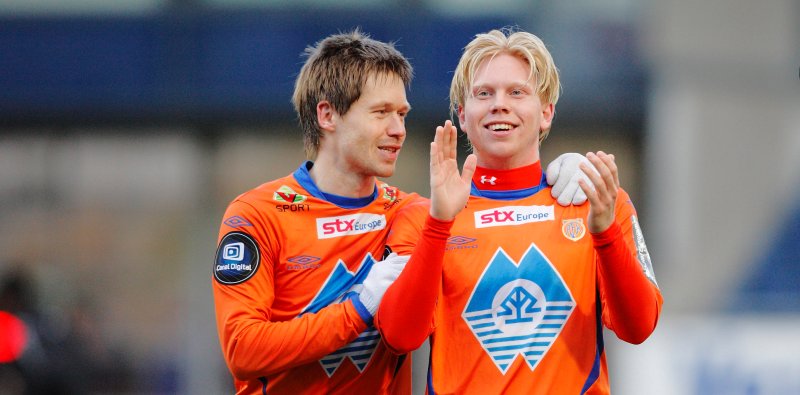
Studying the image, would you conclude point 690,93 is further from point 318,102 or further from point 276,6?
point 318,102

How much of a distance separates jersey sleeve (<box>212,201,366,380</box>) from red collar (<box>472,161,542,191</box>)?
62 centimetres

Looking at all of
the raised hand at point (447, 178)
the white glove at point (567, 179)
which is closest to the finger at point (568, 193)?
the white glove at point (567, 179)

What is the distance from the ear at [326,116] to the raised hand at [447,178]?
0.74 meters

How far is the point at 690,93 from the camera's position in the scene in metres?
10.6

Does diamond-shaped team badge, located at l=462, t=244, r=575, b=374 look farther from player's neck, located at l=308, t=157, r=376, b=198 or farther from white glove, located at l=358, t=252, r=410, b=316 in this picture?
player's neck, located at l=308, t=157, r=376, b=198

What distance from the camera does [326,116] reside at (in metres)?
4.25

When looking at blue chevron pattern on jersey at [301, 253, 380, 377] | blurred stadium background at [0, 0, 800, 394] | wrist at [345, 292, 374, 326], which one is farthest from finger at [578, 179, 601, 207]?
blurred stadium background at [0, 0, 800, 394]

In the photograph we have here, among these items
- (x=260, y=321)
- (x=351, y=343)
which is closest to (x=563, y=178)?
(x=351, y=343)

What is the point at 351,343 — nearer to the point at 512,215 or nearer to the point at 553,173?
the point at 512,215

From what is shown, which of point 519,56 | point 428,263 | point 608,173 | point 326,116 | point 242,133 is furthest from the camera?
point 242,133

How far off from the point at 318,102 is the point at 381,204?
0.46 metres

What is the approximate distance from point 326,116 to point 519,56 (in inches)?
31.3

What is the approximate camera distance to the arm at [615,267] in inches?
132

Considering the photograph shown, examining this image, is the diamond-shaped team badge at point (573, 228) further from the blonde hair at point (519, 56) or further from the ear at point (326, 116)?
the ear at point (326, 116)
